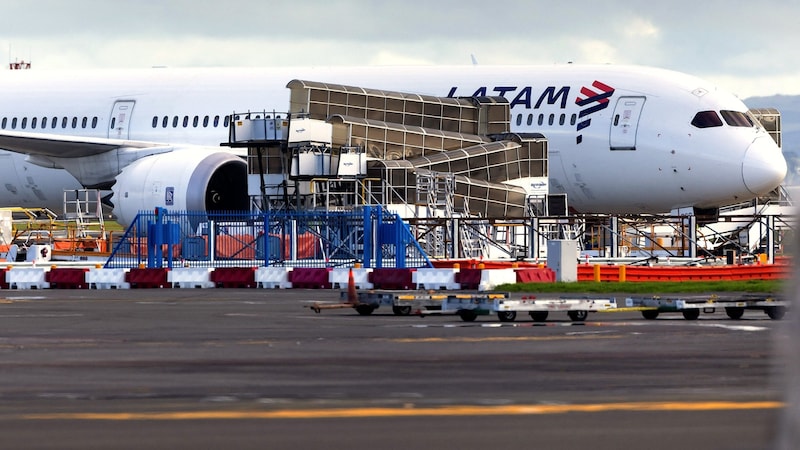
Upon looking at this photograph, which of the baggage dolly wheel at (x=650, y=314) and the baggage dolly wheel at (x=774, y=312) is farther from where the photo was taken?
the baggage dolly wheel at (x=650, y=314)

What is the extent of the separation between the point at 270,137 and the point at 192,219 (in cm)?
350

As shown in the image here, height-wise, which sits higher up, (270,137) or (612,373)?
(270,137)

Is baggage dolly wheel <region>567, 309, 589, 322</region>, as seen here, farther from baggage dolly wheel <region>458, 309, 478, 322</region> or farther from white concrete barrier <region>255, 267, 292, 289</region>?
white concrete barrier <region>255, 267, 292, 289</region>

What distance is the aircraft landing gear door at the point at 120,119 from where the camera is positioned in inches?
1693

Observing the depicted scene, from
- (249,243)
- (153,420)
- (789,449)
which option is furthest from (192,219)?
(789,449)

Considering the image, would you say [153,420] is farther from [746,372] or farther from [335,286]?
[335,286]

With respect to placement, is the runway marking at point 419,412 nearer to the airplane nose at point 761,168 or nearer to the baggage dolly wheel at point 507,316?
the baggage dolly wheel at point 507,316

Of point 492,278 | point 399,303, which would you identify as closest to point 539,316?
point 399,303

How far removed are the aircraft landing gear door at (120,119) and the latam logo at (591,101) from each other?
42.9 feet

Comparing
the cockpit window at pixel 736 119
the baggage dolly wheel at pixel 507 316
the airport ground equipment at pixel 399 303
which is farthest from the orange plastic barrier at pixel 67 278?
the cockpit window at pixel 736 119

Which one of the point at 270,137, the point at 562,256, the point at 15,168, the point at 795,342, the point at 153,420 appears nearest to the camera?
the point at 795,342

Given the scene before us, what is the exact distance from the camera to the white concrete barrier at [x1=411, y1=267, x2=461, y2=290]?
2580 centimetres

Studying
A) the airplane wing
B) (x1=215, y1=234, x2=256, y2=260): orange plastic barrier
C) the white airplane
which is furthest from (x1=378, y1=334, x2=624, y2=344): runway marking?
the airplane wing

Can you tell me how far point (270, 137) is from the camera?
36.2 metres
